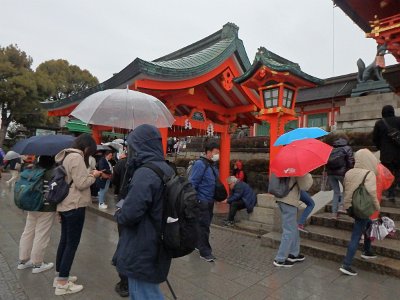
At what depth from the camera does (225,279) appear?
3.89 meters

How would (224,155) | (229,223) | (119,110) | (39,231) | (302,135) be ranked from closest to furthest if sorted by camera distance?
(39,231) < (119,110) < (302,135) < (229,223) < (224,155)

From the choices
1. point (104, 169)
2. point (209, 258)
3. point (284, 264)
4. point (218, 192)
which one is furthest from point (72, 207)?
point (104, 169)

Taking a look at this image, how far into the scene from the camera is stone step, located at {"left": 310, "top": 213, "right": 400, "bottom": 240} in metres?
5.22

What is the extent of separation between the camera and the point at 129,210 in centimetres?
204

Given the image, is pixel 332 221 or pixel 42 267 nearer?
pixel 42 267

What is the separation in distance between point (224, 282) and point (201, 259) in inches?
35.0

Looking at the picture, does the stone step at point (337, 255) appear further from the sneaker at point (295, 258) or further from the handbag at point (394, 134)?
the handbag at point (394, 134)

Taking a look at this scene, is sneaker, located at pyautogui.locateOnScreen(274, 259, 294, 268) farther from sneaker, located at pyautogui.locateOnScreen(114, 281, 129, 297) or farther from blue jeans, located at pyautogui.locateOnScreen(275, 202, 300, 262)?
sneaker, located at pyautogui.locateOnScreen(114, 281, 129, 297)

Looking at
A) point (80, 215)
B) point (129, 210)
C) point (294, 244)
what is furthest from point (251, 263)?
point (129, 210)

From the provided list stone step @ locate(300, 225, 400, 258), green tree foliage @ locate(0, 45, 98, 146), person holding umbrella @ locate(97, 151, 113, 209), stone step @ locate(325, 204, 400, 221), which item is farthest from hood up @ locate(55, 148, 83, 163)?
green tree foliage @ locate(0, 45, 98, 146)

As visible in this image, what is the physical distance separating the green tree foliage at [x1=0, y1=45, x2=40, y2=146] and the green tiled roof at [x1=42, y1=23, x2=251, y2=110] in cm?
1347

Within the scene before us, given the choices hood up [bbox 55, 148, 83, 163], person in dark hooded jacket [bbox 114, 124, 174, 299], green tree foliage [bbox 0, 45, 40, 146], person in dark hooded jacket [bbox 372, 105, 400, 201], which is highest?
green tree foliage [bbox 0, 45, 40, 146]

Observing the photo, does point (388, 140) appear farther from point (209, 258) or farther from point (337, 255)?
point (209, 258)

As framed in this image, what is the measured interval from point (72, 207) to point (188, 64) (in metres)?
6.36
